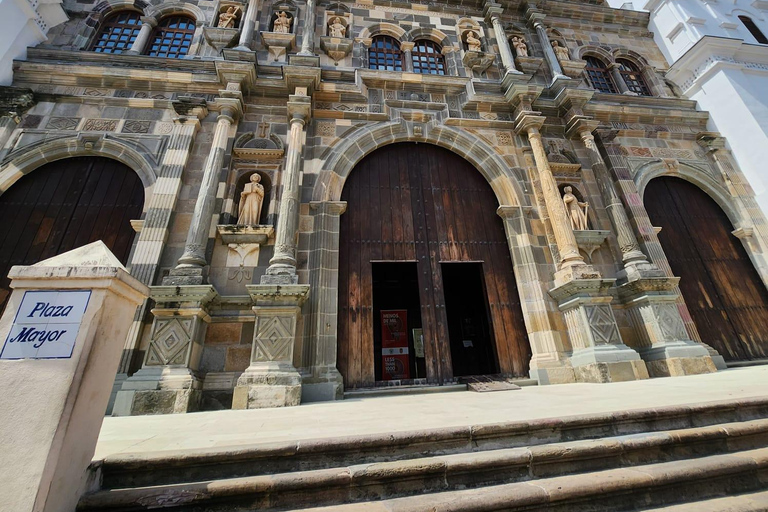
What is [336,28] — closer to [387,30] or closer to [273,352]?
[387,30]

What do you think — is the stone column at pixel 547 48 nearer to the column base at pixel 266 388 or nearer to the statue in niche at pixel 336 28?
the statue in niche at pixel 336 28

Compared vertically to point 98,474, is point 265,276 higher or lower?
higher

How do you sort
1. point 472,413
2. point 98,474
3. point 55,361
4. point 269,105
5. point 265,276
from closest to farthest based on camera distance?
point 55,361, point 98,474, point 472,413, point 265,276, point 269,105

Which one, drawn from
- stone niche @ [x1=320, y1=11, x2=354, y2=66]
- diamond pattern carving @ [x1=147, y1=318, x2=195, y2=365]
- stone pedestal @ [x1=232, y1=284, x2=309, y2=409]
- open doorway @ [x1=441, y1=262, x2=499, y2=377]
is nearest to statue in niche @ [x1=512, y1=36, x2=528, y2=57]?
stone niche @ [x1=320, y1=11, x2=354, y2=66]

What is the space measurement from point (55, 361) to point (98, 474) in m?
0.72

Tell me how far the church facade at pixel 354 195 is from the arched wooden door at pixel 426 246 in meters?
0.05

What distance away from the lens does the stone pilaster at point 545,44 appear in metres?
9.15

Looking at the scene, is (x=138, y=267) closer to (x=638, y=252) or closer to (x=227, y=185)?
(x=227, y=185)

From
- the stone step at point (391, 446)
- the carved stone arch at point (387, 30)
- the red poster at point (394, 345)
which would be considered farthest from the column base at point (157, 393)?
the carved stone arch at point (387, 30)

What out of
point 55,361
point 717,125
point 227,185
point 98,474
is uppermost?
point 717,125

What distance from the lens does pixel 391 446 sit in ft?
7.27

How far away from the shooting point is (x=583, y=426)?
96.4 inches

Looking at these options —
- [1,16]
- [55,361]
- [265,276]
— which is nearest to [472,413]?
[55,361]

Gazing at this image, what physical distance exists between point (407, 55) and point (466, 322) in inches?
342
